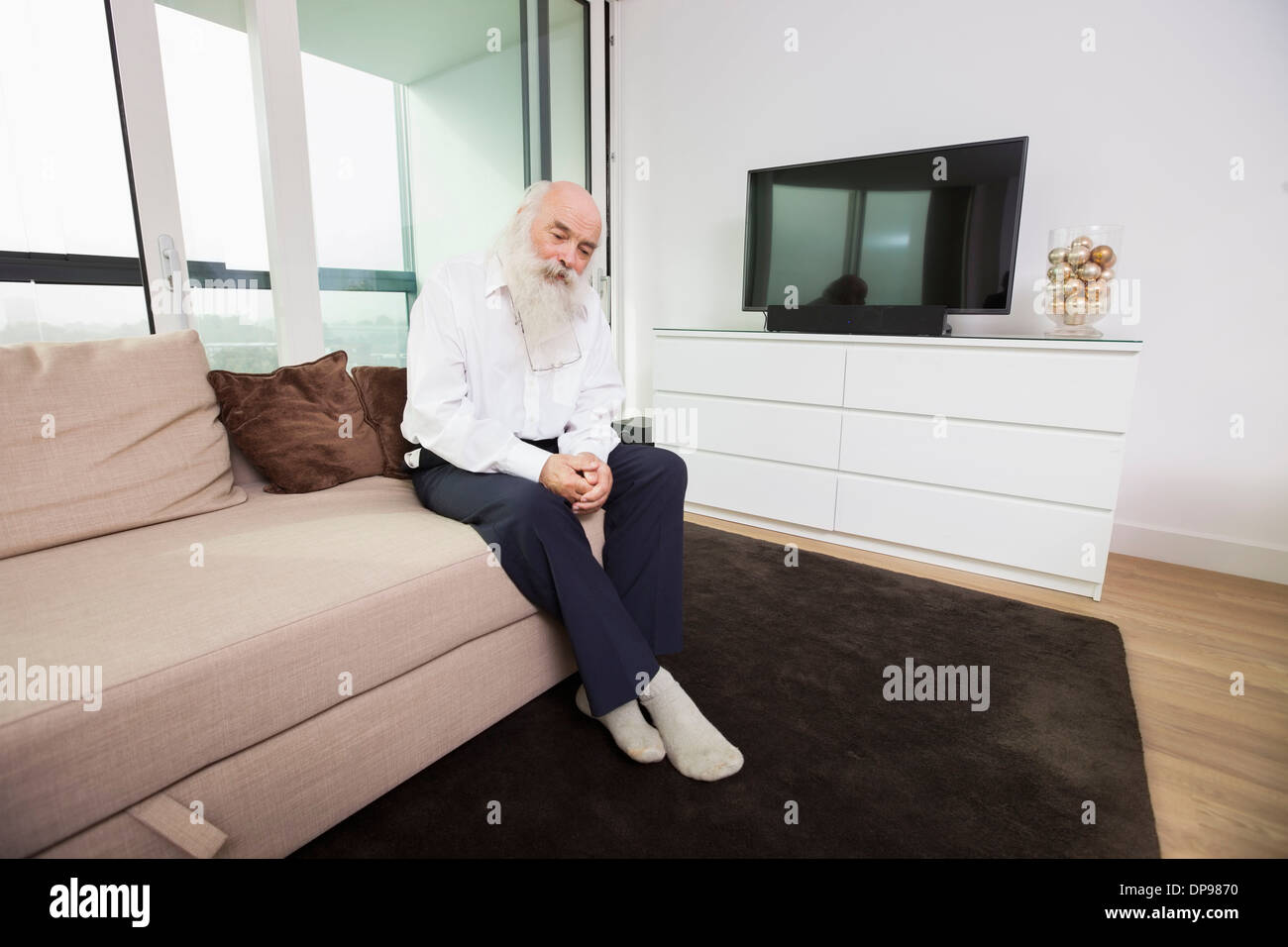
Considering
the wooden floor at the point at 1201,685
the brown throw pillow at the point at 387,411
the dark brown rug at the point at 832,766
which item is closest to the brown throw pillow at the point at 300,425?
the brown throw pillow at the point at 387,411

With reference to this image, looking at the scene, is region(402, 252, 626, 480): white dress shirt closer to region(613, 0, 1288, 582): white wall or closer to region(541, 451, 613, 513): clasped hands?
region(541, 451, 613, 513): clasped hands

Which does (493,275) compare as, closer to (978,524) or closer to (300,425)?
(300,425)

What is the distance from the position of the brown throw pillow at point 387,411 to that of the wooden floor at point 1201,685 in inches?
61.8

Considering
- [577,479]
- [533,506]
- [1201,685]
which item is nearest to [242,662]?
[533,506]

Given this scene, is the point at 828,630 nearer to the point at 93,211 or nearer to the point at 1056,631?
the point at 1056,631

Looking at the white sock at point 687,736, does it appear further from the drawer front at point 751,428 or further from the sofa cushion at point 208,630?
the drawer front at point 751,428

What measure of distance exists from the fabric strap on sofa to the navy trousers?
621 mm

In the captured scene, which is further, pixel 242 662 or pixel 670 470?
pixel 670 470

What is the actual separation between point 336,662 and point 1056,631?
1.92m

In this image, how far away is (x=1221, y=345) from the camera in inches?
91.4

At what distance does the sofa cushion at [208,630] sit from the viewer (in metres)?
0.80

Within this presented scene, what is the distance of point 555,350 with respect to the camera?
67.7 inches

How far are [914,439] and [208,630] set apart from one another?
7.25ft

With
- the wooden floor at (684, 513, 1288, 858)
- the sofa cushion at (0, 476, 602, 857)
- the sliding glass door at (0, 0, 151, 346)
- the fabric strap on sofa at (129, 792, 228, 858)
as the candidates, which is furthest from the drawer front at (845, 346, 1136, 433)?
the sliding glass door at (0, 0, 151, 346)
